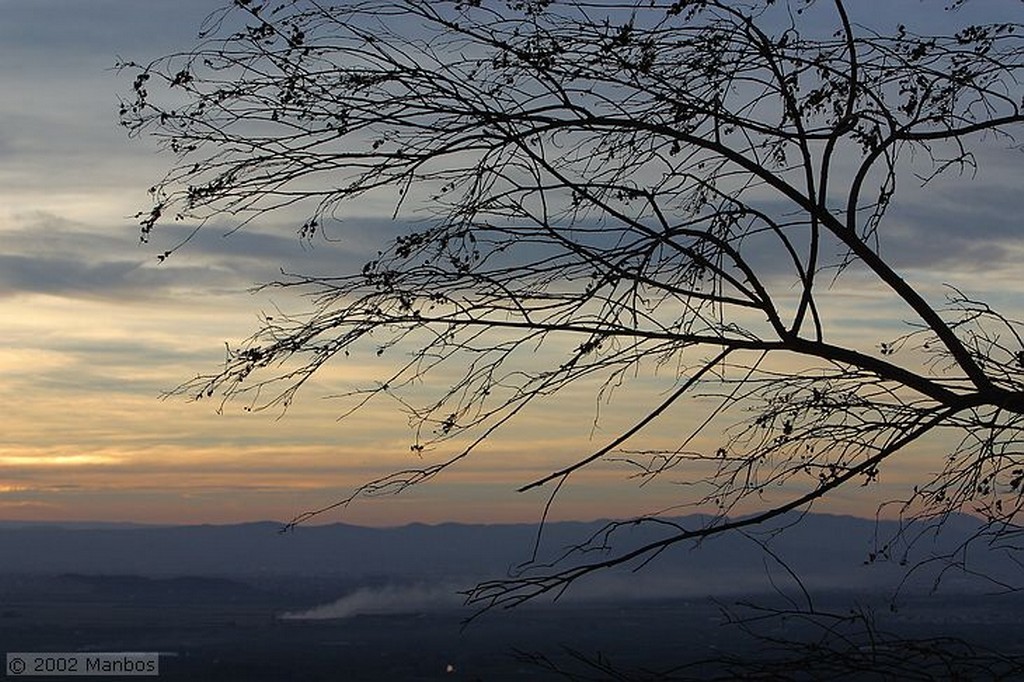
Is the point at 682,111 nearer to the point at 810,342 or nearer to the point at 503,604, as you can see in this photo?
the point at 810,342

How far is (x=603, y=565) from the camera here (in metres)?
5.85

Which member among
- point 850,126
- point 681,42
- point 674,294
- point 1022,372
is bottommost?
point 1022,372

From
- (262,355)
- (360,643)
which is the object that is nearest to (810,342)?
(262,355)

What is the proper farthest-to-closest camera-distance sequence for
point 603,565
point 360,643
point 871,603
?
point 360,643
point 871,603
point 603,565

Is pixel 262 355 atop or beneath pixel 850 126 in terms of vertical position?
beneath

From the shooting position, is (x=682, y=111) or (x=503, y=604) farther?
(x=682, y=111)

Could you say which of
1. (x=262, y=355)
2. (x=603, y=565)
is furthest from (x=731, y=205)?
(x=262, y=355)

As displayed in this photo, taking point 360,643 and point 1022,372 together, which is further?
point 360,643

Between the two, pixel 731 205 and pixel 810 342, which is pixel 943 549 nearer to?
pixel 810 342

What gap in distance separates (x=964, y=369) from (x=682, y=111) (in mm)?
1506

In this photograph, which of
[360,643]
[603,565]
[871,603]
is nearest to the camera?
[603,565]

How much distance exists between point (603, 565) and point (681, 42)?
2.17 metres

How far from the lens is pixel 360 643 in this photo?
189250mm

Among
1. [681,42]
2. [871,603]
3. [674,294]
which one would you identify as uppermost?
[681,42]
